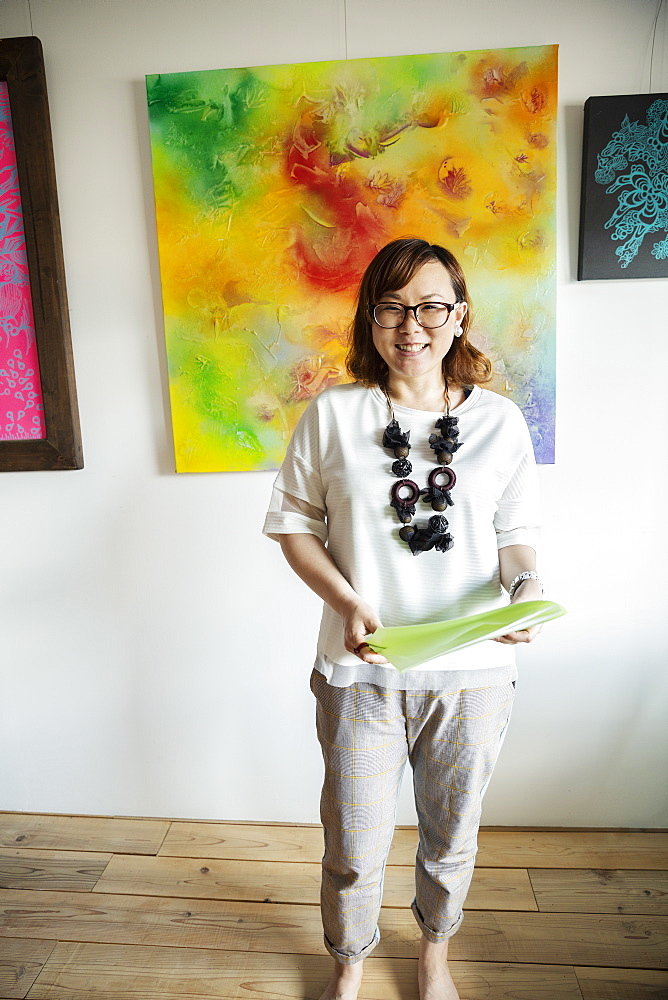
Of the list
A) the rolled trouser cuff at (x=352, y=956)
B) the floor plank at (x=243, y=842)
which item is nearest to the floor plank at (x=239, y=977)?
the rolled trouser cuff at (x=352, y=956)

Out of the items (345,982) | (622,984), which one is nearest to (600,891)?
(622,984)

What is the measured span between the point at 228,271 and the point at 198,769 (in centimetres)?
140

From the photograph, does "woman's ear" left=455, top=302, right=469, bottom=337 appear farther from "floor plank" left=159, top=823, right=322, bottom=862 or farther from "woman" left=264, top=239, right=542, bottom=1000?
"floor plank" left=159, top=823, right=322, bottom=862

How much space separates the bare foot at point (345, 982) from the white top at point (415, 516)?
650mm

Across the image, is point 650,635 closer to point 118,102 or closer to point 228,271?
point 228,271

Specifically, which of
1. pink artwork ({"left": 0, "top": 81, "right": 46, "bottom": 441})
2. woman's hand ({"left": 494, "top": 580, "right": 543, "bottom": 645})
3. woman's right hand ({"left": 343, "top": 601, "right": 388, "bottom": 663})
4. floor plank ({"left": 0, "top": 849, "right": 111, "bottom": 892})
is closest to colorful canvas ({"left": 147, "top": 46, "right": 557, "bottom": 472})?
pink artwork ({"left": 0, "top": 81, "right": 46, "bottom": 441})

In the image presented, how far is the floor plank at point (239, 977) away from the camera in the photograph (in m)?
1.46

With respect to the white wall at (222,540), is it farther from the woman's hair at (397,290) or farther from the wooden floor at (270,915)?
the woman's hair at (397,290)

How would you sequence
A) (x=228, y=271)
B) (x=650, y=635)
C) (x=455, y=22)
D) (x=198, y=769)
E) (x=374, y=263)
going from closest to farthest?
(x=374, y=263) → (x=455, y=22) → (x=228, y=271) → (x=650, y=635) → (x=198, y=769)

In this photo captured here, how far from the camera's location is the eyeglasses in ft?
3.92

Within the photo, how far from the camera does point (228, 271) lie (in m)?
1.69

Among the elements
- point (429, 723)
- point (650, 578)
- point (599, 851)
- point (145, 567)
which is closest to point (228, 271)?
point (145, 567)

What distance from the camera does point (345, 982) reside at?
1.41 m

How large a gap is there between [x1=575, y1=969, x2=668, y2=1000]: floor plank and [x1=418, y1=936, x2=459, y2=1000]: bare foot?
0.94 feet
